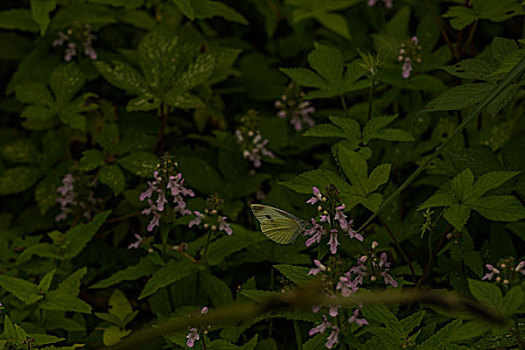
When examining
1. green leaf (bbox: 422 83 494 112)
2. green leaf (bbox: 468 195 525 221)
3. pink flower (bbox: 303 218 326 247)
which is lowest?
pink flower (bbox: 303 218 326 247)

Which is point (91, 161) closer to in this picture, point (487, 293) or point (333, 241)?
point (333, 241)

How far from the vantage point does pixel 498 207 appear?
196 cm

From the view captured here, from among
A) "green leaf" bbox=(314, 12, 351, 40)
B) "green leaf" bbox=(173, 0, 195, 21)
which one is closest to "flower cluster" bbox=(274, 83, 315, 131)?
"green leaf" bbox=(314, 12, 351, 40)

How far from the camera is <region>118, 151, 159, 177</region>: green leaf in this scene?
2.79 m

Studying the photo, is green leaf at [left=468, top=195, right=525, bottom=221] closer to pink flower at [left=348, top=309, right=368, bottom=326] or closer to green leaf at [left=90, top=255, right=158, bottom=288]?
pink flower at [left=348, top=309, right=368, bottom=326]

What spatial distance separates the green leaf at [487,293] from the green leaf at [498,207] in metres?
0.49

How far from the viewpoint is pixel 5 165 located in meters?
3.50

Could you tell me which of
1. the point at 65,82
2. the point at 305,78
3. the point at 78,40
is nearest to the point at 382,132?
the point at 305,78

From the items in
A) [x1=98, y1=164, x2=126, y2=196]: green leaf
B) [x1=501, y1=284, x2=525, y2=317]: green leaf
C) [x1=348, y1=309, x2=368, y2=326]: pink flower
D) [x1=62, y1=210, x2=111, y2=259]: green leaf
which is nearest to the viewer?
[x1=501, y1=284, x2=525, y2=317]: green leaf

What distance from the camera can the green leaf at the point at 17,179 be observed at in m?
3.23

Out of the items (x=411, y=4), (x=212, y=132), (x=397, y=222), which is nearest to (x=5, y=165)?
(x=212, y=132)

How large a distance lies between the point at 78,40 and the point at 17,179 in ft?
2.82

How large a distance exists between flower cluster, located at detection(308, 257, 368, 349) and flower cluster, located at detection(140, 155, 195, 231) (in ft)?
2.67

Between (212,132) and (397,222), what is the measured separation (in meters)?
1.17
